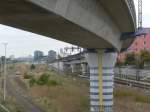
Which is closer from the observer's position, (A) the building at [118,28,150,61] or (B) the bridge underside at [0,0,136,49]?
(B) the bridge underside at [0,0,136,49]

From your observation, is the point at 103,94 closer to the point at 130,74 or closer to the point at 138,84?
the point at 138,84

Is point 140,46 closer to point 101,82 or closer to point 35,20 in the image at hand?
Answer: point 101,82

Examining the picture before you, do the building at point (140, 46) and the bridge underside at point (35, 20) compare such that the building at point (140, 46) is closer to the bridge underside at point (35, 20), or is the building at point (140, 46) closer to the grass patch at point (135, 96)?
the grass patch at point (135, 96)

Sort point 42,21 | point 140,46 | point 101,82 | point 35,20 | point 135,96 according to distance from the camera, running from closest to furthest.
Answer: point 35,20 → point 42,21 → point 101,82 → point 135,96 → point 140,46

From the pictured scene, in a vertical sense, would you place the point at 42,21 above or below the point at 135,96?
above

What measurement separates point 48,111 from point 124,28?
16.2 m

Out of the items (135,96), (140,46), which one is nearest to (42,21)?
(135,96)

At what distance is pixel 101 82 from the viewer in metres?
29.9

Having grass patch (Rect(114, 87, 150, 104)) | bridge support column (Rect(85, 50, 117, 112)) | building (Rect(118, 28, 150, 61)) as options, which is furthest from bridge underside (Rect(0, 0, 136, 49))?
building (Rect(118, 28, 150, 61))

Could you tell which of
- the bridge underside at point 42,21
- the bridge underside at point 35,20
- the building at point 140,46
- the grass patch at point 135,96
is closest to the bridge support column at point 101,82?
the bridge underside at point 42,21

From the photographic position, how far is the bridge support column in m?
29.5

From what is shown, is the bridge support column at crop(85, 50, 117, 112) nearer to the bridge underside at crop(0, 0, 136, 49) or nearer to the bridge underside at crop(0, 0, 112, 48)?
the bridge underside at crop(0, 0, 136, 49)

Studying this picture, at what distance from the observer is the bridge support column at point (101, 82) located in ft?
96.8

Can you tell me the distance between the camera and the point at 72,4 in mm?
→ 13688
